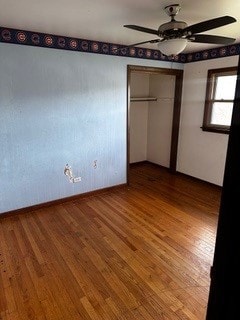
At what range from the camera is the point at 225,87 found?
143 inches

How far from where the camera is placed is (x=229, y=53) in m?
3.41

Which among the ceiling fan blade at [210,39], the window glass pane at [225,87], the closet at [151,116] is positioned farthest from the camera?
the closet at [151,116]

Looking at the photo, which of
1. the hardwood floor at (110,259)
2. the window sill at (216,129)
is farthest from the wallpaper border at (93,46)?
the hardwood floor at (110,259)

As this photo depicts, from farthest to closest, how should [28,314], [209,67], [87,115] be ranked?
[209,67] → [87,115] → [28,314]

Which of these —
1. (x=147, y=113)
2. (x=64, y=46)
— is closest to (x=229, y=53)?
(x=147, y=113)

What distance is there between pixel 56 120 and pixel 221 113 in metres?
2.67

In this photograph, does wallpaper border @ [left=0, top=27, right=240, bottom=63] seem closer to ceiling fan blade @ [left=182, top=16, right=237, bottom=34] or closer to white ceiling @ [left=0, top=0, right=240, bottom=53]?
white ceiling @ [left=0, top=0, right=240, bottom=53]

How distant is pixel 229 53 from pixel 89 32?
216cm

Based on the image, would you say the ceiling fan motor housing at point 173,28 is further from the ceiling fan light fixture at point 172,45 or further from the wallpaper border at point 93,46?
the wallpaper border at point 93,46

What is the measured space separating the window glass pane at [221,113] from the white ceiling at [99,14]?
1188mm

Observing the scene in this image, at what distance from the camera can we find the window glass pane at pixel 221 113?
12.0 feet

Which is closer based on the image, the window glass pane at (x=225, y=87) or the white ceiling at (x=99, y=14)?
the white ceiling at (x=99, y=14)

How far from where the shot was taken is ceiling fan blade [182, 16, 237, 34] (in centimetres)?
153

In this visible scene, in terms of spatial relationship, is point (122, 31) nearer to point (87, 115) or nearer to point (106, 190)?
point (87, 115)
